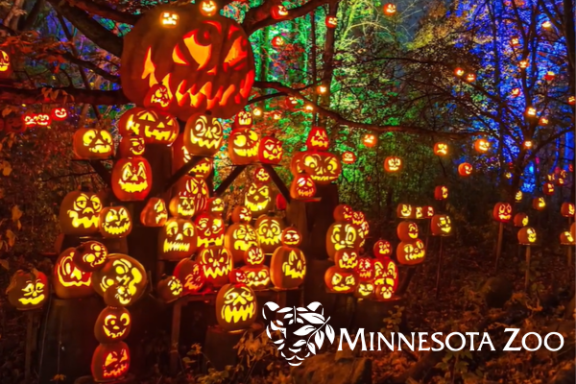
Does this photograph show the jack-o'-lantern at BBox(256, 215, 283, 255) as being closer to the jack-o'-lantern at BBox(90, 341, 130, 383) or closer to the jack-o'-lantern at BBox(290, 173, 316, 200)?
the jack-o'-lantern at BBox(290, 173, 316, 200)

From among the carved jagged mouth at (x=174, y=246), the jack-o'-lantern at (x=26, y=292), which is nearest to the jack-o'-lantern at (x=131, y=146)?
the carved jagged mouth at (x=174, y=246)

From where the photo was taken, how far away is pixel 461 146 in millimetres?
12422

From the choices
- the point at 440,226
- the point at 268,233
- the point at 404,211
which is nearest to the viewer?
the point at 268,233

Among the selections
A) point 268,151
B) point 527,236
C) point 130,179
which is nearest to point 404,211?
point 527,236

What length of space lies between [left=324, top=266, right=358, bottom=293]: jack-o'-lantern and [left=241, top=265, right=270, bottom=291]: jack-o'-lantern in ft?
3.02

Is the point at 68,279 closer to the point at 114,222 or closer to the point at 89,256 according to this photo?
the point at 89,256

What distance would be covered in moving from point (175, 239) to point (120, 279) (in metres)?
1.13

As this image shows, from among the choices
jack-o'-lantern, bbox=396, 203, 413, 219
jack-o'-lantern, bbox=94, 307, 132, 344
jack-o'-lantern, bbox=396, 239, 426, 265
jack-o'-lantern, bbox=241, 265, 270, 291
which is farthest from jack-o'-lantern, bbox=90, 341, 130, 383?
jack-o'-lantern, bbox=396, 203, 413, 219

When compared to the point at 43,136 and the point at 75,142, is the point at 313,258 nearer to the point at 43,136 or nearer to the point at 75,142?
the point at 75,142

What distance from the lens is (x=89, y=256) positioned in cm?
549

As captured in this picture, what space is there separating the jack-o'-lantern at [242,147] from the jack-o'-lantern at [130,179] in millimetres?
1307

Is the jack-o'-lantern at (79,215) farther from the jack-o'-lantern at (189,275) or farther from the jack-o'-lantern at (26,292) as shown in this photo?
the jack-o'-lantern at (189,275)

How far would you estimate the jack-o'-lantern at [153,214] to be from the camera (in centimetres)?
646

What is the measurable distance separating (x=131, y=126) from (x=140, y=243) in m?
1.43
